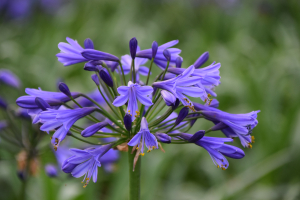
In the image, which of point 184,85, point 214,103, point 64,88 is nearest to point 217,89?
point 214,103

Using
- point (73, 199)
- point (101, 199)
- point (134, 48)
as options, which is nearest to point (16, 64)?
point (101, 199)

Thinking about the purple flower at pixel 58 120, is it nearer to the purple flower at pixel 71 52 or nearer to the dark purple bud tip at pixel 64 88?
the dark purple bud tip at pixel 64 88

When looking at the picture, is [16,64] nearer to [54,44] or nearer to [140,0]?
[54,44]

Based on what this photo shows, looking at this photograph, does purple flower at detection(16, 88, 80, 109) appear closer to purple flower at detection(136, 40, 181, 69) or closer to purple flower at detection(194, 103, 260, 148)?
purple flower at detection(136, 40, 181, 69)

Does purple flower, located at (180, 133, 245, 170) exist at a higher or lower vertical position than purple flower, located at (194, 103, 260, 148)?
lower

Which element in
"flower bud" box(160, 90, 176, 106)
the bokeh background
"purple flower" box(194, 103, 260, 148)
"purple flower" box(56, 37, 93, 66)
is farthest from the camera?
the bokeh background

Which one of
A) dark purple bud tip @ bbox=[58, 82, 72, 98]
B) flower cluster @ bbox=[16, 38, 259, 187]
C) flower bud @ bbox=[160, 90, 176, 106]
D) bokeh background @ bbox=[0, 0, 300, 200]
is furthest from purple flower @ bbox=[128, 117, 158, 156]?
bokeh background @ bbox=[0, 0, 300, 200]

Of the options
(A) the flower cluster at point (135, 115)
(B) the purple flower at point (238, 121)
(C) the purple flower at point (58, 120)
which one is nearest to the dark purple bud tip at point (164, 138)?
(A) the flower cluster at point (135, 115)
